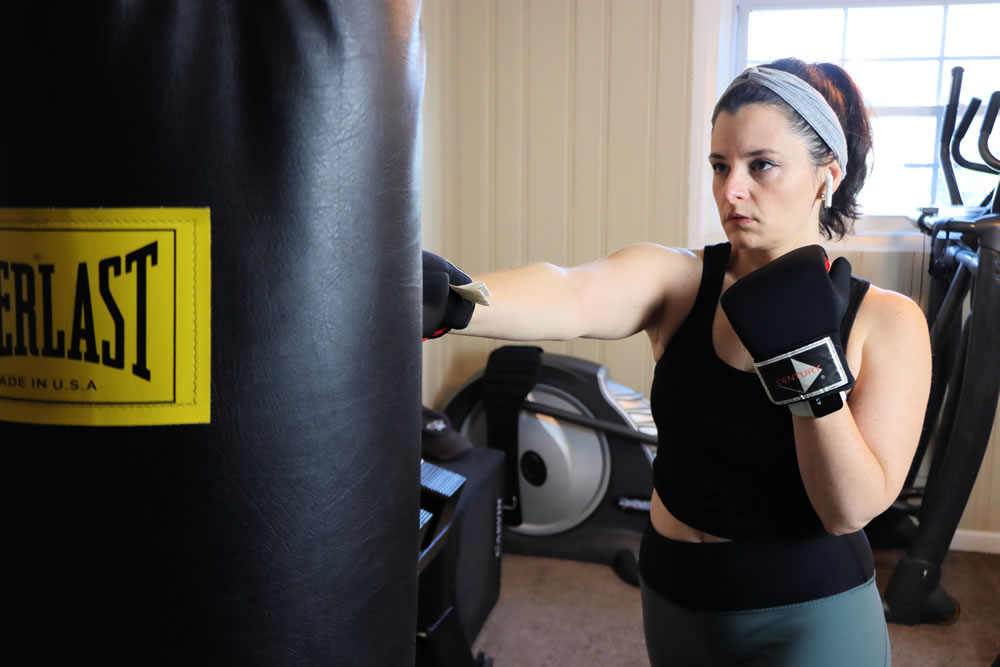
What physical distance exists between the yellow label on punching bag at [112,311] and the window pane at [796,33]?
3527mm

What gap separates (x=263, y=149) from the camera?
1.90ft

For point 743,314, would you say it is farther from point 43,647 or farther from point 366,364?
point 43,647

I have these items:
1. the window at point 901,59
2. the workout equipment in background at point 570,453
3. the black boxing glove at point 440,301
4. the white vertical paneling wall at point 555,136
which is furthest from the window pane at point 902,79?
the black boxing glove at point 440,301

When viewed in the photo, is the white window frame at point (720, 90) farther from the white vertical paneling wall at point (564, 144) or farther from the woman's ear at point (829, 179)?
the woman's ear at point (829, 179)

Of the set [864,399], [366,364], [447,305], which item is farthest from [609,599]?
[366,364]

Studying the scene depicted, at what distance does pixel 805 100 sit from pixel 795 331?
384mm

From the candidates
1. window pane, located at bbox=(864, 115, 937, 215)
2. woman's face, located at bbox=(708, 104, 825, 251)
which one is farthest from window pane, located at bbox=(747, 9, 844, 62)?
woman's face, located at bbox=(708, 104, 825, 251)

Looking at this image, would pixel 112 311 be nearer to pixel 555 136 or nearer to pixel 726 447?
pixel 726 447

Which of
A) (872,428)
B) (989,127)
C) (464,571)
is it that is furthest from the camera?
(989,127)

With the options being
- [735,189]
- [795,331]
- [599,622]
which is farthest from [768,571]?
[599,622]

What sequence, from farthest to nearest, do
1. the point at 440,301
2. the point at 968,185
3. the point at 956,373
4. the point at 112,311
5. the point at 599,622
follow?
the point at 968,185
the point at 956,373
the point at 599,622
the point at 440,301
the point at 112,311

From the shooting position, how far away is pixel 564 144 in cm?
356

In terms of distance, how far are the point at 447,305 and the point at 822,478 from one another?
0.51 meters

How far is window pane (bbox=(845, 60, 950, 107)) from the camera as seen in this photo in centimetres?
356
